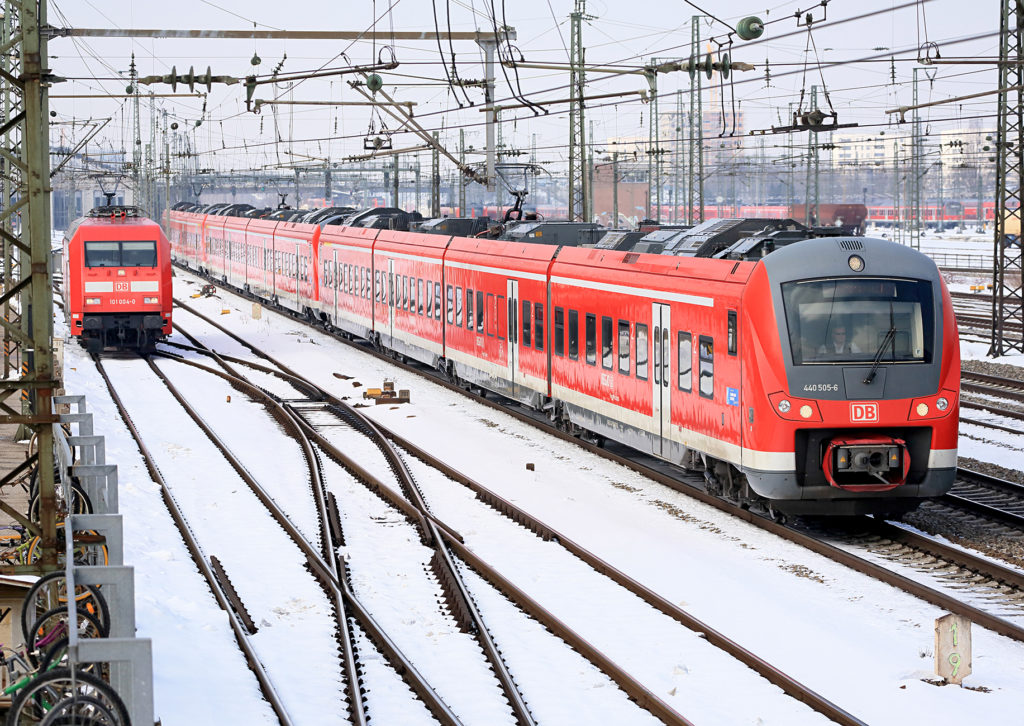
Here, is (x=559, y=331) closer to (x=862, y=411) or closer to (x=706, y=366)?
(x=706, y=366)

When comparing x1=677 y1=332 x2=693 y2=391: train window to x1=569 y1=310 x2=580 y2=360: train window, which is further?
x1=569 y1=310 x2=580 y2=360: train window

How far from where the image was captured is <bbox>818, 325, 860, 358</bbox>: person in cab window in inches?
527

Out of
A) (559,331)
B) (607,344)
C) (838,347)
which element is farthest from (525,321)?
(838,347)

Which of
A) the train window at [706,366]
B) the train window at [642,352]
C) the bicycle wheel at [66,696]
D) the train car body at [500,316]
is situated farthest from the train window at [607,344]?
the bicycle wheel at [66,696]

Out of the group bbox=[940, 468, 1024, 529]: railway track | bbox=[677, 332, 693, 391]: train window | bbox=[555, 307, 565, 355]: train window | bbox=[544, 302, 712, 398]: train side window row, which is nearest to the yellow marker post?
bbox=[940, 468, 1024, 529]: railway track

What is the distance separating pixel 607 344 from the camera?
18.1 metres

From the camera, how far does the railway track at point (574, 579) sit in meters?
9.27

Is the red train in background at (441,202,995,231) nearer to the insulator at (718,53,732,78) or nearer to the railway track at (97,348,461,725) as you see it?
the insulator at (718,53,732,78)

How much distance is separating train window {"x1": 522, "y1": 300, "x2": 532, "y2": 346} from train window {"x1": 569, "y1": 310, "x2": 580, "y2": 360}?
6.32ft

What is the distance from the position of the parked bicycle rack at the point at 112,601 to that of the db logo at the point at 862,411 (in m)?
7.05

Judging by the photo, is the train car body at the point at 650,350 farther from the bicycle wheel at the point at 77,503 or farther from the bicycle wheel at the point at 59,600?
the bicycle wheel at the point at 59,600

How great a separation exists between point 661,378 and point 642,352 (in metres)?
0.72

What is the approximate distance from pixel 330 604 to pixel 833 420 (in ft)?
17.2

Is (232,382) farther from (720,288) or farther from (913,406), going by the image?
(913,406)
